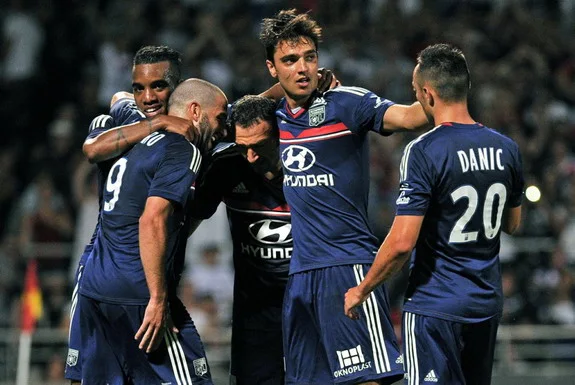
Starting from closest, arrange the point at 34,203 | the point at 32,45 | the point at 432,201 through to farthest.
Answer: the point at 432,201 < the point at 34,203 < the point at 32,45

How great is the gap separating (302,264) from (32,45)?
8973 millimetres

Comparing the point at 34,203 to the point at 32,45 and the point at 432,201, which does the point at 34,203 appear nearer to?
the point at 32,45

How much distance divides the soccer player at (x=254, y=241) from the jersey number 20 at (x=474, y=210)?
5.04ft

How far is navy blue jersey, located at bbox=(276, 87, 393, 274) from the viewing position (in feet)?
23.1

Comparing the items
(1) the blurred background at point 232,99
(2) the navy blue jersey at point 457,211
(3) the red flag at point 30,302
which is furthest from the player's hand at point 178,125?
(1) the blurred background at point 232,99

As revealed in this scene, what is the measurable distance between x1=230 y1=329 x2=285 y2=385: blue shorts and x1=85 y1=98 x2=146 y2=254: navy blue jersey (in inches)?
52.9

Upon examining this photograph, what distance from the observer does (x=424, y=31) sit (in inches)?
603

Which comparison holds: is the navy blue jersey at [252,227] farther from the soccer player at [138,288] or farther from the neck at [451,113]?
the neck at [451,113]

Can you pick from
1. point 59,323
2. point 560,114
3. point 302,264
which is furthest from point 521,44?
point 302,264

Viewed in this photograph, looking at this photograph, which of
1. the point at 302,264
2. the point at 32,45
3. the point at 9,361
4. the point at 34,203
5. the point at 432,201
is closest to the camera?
the point at 432,201

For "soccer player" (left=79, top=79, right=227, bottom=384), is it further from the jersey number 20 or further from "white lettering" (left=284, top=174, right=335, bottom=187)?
the jersey number 20

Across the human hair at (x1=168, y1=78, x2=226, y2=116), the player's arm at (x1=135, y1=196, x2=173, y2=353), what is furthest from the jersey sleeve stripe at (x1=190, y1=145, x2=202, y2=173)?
the human hair at (x1=168, y1=78, x2=226, y2=116)

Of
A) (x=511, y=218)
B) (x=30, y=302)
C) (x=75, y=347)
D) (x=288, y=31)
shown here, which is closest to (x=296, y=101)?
(x=288, y=31)

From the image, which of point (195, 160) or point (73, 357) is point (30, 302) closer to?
point (73, 357)
